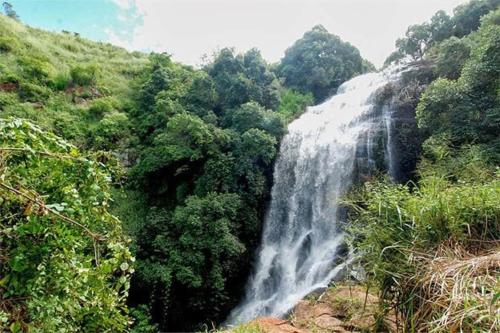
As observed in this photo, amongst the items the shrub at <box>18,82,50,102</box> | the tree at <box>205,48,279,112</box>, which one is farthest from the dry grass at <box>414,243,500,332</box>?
the shrub at <box>18,82,50,102</box>

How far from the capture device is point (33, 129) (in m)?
2.04

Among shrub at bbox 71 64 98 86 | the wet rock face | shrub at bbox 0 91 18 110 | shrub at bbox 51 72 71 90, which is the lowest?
the wet rock face

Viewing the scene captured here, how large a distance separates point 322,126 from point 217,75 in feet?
14.3

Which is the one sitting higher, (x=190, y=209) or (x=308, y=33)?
(x=308, y=33)

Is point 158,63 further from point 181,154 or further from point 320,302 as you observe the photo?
point 320,302

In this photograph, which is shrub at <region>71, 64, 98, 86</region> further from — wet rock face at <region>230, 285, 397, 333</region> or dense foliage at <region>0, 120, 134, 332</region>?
dense foliage at <region>0, 120, 134, 332</region>

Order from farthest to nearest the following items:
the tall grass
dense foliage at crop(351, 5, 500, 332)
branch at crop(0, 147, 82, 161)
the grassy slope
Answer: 1. the grassy slope
2. the tall grass
3. dense foliage at crop(351, 5, 500, 332)
4. branch at crop(0, 147, 82, 161)

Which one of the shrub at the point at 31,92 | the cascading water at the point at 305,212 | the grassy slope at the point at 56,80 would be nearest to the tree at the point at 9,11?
the grassy slope at the point at 56,80

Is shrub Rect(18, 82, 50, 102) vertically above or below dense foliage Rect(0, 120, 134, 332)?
above

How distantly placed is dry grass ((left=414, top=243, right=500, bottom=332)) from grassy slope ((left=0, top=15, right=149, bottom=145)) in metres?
12.4

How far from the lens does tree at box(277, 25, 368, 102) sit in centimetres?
1867

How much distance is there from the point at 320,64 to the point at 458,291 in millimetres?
17936

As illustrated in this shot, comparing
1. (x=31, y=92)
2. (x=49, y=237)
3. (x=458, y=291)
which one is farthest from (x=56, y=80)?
(x=458, y=291)

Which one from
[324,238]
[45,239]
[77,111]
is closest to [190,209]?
[324,238]
